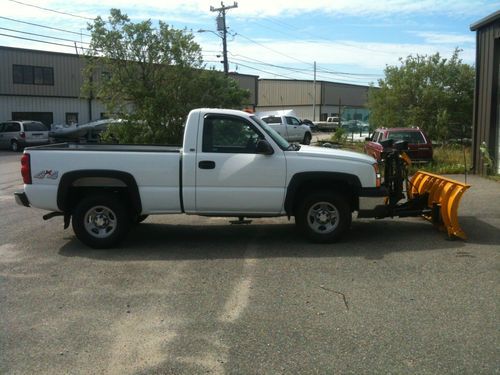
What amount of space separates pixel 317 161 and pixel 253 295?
2.60m

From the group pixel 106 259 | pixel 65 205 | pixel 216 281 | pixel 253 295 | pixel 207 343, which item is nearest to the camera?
pixel 207 343

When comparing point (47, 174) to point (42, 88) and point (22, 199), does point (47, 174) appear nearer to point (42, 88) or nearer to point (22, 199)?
point (22, 199)

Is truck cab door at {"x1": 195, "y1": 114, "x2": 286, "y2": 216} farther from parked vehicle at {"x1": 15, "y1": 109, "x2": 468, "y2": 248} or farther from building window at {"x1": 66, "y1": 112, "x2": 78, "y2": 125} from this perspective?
building window at {"x1": 66, "y1": 112, "x2": 78, "y2": 125}

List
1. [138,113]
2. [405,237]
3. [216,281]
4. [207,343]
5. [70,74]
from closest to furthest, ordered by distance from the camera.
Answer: [207,343], [216,281], [405,237], [138,113], [70,74]

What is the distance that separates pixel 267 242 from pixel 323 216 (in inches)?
36.2

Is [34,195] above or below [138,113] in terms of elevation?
below

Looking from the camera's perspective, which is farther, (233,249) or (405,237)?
(405,237)

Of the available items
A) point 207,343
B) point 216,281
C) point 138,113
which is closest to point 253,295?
point 216,281

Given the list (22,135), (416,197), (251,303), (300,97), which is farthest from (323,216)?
(300,97)

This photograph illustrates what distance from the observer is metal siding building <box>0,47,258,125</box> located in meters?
37.7

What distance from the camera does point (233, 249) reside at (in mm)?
7574

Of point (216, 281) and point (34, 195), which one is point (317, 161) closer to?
point (216, 281)

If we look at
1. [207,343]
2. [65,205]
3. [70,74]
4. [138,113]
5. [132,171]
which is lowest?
[207,343]

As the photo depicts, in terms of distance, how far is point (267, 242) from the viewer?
797 cm
